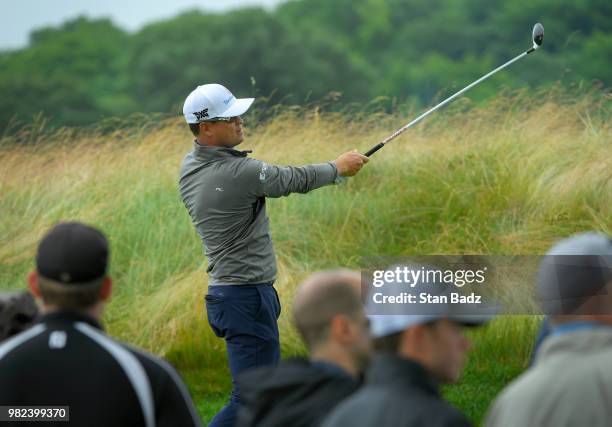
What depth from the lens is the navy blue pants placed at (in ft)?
19.8

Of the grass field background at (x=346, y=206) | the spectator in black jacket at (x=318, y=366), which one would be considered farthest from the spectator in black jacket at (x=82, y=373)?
the grass field background at (x=346, y=206)

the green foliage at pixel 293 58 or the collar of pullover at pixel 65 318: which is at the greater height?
the green foliage at pixel 293 58

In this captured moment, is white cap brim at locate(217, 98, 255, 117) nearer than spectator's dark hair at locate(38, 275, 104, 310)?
No

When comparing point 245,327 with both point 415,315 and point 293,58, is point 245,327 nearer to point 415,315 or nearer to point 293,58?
point 415,315

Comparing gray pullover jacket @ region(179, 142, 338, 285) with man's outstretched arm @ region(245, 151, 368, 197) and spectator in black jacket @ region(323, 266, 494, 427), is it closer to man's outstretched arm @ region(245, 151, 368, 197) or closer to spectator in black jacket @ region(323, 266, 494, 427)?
man's outstretched arm @ region(245, 151, 368, 197)

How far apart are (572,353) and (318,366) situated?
702mm

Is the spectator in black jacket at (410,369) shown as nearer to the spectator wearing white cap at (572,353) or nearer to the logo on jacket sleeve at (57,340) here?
the spectator wearing white cap at (572,353)

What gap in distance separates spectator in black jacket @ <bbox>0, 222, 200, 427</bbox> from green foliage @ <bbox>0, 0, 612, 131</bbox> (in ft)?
155

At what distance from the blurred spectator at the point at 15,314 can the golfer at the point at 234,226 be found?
2.24 m

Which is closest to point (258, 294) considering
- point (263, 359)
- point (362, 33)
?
point (263, 359)

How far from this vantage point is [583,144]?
1048 cm

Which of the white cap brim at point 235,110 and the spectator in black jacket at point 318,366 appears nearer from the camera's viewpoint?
the spectator in black jacket at point 318,366

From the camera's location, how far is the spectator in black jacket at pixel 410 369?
2820 mm

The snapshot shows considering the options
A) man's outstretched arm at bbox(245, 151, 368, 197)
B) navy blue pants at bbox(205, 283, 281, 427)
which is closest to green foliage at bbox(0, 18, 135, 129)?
man's outstretched arm at bbox(245, 151, 368, 197)
